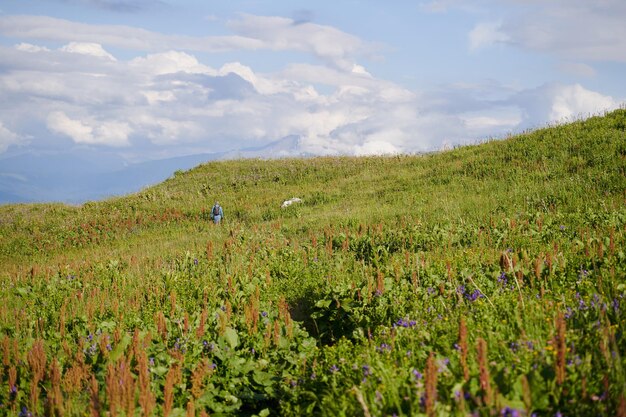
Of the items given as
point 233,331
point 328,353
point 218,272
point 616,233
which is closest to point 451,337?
point 328,353

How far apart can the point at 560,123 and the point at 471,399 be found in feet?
83.3

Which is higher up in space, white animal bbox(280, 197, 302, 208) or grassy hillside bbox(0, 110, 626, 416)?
white animal bbox(280, 197, 302, 208)

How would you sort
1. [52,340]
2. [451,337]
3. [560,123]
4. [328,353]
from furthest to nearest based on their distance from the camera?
1. [560,123]
2. [52,340]
3. [328,353]
4. [451,337]

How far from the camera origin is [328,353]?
4.80 metres

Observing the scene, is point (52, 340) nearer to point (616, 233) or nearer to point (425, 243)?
point (425, 243)

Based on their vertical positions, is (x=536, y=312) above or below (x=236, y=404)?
above

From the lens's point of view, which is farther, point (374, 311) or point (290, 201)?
point (290, 201)

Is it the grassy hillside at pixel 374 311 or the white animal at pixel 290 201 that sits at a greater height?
the white animal at pixel 290 201

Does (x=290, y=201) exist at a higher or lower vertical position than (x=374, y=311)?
higher

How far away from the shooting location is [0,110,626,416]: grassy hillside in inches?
132

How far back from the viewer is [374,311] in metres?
6.34

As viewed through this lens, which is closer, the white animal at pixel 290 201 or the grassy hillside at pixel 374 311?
the grassy hillside at pixel 374 311

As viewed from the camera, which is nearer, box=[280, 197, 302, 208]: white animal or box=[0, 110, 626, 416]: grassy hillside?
box=[0, 110, 626, 416]: grassy hillside

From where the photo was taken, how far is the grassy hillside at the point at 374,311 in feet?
11.0
